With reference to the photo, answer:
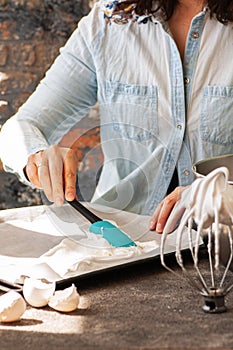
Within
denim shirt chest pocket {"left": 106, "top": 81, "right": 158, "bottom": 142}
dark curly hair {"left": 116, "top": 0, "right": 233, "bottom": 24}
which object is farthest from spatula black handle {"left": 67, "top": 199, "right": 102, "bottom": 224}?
dark curly hair {"left": 116, "top": 0, "right": 233, "bottom": 24}

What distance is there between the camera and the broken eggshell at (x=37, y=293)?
1.06 meters

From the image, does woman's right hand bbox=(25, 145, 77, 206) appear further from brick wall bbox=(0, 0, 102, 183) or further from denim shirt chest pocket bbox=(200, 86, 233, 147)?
brick wall bbox=(0, 0, 102, 183)

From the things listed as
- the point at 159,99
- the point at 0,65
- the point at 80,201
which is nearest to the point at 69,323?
the point at 80,201

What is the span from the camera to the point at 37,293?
1061mm

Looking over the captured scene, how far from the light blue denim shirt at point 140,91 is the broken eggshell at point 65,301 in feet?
1.77

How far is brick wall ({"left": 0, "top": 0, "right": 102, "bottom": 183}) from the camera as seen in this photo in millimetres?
3162

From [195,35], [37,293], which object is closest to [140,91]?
[195,35]

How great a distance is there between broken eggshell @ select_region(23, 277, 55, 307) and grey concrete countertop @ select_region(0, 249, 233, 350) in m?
0.01

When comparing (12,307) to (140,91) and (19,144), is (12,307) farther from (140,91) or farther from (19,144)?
(140,91)

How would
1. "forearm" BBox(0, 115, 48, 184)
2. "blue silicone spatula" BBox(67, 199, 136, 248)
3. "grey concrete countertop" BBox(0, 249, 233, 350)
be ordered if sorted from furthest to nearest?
"forearm" BBox(0, 115, 48, 184)
"blue silicone spatula" BBox(67, 199, 136, 248)
"grey concrete countertop" BBox(0, 249, 233, 350)

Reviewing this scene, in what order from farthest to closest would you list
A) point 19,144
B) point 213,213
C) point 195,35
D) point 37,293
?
point 195,35
point 19,144
point 37,293
point 213,213

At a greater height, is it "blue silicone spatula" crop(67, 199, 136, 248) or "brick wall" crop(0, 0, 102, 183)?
"blue silicone spatula" crop(67, 199, 136, 248)

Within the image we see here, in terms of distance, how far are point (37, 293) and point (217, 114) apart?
845 mm

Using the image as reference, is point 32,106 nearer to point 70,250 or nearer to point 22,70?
point 70,250
